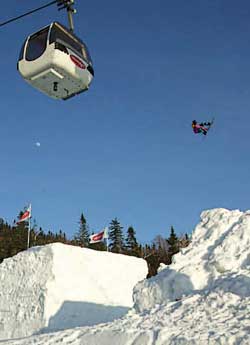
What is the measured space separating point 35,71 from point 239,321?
189 inches

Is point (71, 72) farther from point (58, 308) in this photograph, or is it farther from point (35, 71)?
point (58, 308)

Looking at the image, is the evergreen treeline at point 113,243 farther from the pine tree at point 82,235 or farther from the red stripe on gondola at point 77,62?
the red stripe on gondola at point 77,62

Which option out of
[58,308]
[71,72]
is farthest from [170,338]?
[58,308]

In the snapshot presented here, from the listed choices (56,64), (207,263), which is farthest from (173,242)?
(56,64)

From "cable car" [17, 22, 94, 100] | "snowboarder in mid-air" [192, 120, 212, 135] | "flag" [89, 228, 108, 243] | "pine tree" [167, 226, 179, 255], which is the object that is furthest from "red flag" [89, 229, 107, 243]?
"pine tree" [167, 226, 179, 255]

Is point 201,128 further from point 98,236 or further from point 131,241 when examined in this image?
point 131,241

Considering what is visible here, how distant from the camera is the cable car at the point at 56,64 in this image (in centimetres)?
733

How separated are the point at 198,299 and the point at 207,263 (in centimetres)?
155

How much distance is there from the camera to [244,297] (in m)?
7.47

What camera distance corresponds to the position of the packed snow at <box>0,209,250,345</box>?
701 centimetres

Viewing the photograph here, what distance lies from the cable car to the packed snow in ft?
13.3

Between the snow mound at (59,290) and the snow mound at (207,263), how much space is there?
8608 millimetres

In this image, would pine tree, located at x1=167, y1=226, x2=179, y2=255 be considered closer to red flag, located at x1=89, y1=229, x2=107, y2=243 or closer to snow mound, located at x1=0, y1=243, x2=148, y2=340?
red flag, located at x1=89, y1=229, x2=107, y2=243

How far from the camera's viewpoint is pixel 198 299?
8.21 m
